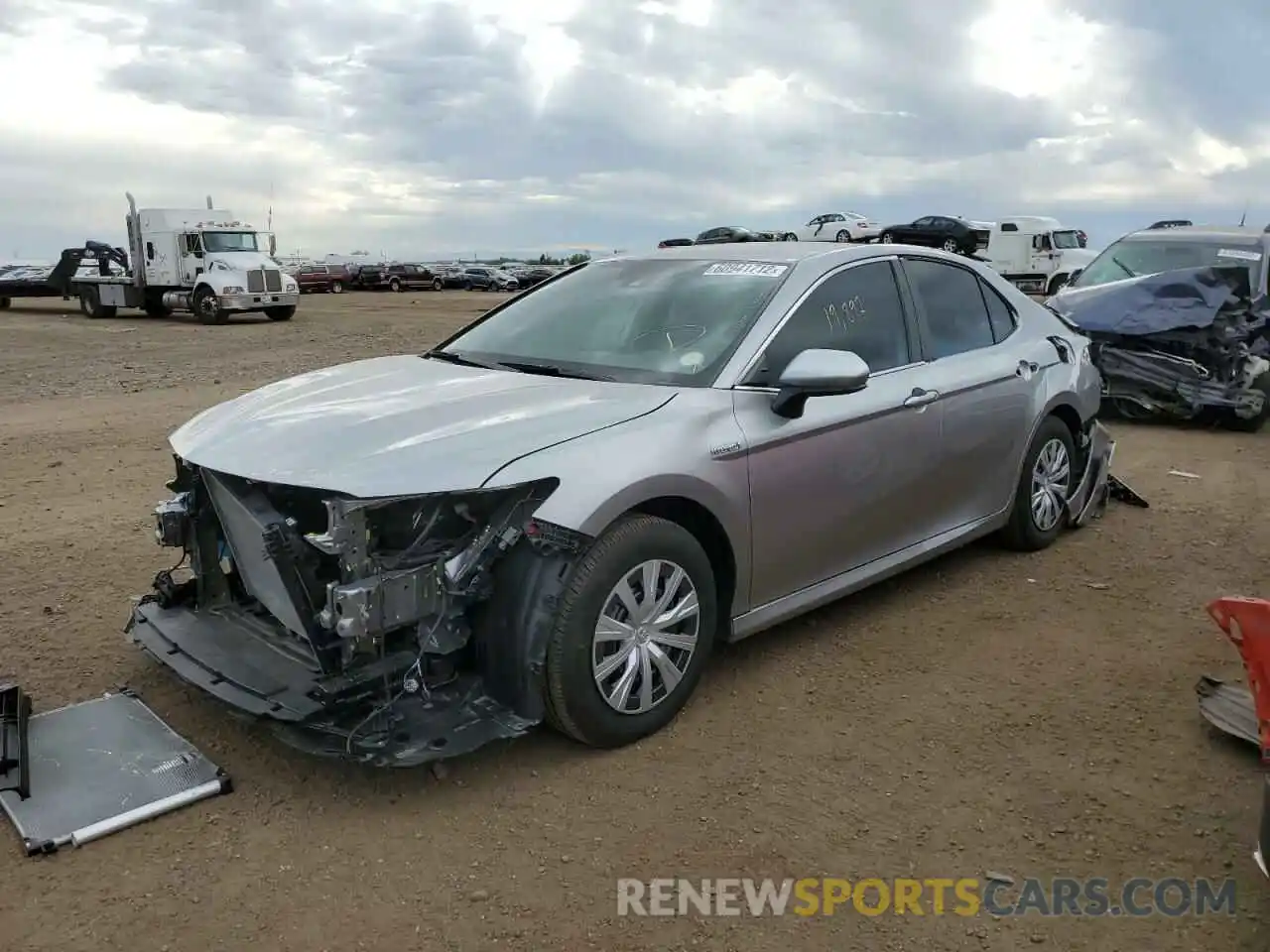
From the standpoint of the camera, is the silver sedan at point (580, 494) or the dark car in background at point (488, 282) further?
the dark car in background at point (488, 282)

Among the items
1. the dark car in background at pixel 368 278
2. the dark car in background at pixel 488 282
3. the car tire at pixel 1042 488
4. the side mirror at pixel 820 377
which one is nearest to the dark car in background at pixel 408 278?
the dark car in background at pixel 368 278

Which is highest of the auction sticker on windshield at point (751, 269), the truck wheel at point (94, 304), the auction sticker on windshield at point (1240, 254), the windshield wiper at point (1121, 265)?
the auction sticker on windshield at point (1240, 254)

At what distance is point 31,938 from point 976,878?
8.15 feet

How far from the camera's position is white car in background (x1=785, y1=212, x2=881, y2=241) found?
4141 centimetres

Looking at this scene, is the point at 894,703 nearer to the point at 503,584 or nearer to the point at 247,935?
the point at 503,584

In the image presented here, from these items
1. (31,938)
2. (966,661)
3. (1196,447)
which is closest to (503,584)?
(31,938)

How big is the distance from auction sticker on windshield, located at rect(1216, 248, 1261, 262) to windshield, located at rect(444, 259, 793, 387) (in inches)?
341

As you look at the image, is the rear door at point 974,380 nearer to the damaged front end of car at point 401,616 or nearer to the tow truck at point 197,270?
the damaged front end of car at point 401,616

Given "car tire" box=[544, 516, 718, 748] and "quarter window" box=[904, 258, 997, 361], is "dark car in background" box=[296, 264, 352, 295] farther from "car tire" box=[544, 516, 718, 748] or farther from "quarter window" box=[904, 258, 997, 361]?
"car tire" box=[544, 516, 718, 748]

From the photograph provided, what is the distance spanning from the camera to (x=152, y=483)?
288 inches

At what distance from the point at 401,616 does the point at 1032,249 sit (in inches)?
1364

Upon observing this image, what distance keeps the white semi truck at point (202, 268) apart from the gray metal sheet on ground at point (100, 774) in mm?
23401

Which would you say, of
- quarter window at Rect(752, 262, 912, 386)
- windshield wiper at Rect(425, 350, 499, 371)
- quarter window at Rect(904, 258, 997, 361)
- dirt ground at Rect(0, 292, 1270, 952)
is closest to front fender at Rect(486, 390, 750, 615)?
quarter window at Rect(752, 262, 912, 386)

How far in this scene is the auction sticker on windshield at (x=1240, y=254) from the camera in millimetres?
10930
